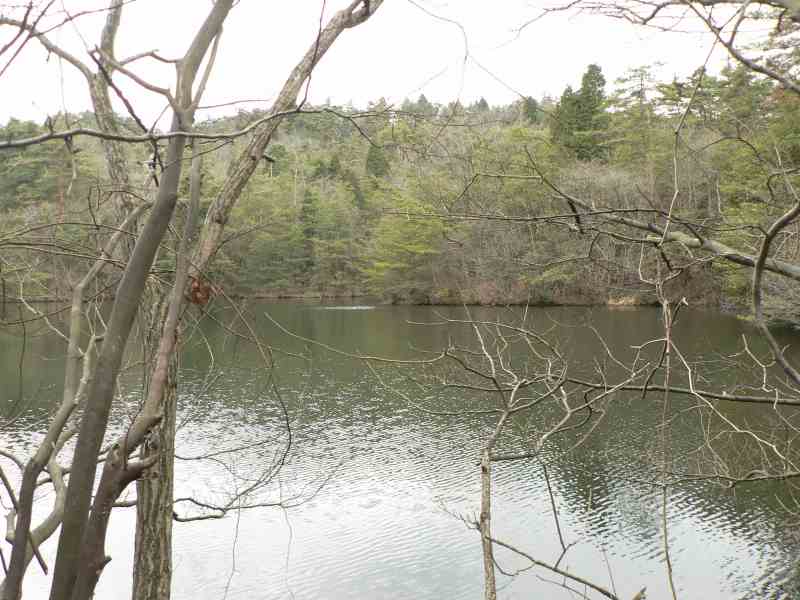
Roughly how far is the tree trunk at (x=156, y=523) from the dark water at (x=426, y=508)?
100 cm

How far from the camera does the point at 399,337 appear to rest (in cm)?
2162

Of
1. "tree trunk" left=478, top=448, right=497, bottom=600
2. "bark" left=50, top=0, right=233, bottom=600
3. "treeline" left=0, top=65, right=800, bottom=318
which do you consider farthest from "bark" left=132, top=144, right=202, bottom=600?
"bark" left=50, top=0, right=233, bottom=600

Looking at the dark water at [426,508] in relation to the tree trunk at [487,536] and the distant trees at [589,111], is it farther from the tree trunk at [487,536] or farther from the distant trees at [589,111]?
the distant trees at [589,111]

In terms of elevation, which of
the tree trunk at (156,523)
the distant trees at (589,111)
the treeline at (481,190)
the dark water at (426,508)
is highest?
the distant trees at (589,111)

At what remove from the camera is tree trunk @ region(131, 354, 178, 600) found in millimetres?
3180

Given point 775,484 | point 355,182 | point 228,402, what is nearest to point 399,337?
point 228,402

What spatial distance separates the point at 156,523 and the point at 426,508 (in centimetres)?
608

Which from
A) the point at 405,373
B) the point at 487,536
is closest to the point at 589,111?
the point at 405,373

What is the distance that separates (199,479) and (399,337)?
12.4 meters

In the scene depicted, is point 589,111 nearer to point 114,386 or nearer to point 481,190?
point 481,190

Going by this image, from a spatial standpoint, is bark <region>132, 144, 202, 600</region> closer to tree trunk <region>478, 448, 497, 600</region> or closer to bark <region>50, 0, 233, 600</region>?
tree trunk <region>478, 448, 497, 600</region>

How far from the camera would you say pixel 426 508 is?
894 centimetres

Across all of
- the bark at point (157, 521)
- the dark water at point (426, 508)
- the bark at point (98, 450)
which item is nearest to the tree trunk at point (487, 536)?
the bark at point (98, 450)

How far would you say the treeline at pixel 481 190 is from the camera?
235 cm
